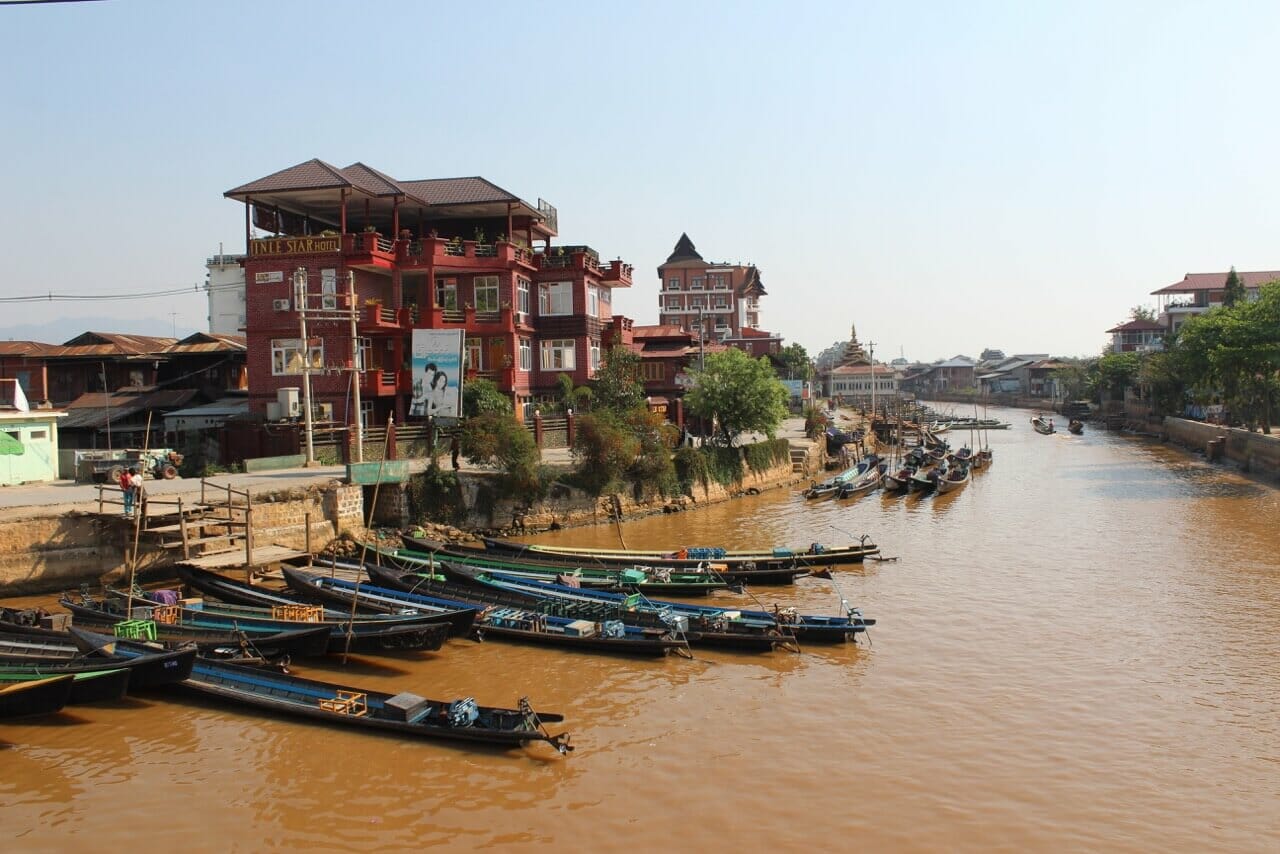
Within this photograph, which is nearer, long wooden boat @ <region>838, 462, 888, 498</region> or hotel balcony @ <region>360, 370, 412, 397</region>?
hotel balcony @ <region>360, 370, 412, 397</region>

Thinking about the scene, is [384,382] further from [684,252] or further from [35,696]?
[684,252]

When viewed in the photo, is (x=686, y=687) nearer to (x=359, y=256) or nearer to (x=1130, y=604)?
(x=1130, y=604)

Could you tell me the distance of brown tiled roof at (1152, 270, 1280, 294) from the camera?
9006 centimetres

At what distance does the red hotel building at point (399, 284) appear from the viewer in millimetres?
35219

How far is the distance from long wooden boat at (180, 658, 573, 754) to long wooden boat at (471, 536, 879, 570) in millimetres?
10103

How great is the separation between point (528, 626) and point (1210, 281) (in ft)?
320

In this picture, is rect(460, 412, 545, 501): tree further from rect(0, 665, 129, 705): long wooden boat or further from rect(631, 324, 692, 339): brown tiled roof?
rect(631, 324, 692, 339): brown tiled roof

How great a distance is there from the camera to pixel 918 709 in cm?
Answer: 1505

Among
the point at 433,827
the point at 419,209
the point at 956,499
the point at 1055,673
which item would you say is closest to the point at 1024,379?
the point at 956,499

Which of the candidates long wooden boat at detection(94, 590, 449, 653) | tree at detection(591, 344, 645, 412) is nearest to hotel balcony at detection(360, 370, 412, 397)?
tree at detection(591, 344, 645, 412)

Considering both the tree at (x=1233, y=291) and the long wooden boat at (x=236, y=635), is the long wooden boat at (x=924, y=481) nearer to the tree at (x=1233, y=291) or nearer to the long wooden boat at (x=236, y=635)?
the long wooden boat at (x=236, y=635)

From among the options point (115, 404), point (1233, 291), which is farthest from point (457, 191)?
point (1233, 291)

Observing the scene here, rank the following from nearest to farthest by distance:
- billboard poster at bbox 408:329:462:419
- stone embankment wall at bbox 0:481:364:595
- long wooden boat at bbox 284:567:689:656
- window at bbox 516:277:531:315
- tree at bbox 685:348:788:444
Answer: long wooden boat at bbox 284:567:689:656
stone embankment wall at bbox 0:481:364:595
billboard poster at bbox 408:329:462:419
window at bbox 516:277:531:315
tree at bbox 685:348:788:444

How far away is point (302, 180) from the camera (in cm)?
3525
